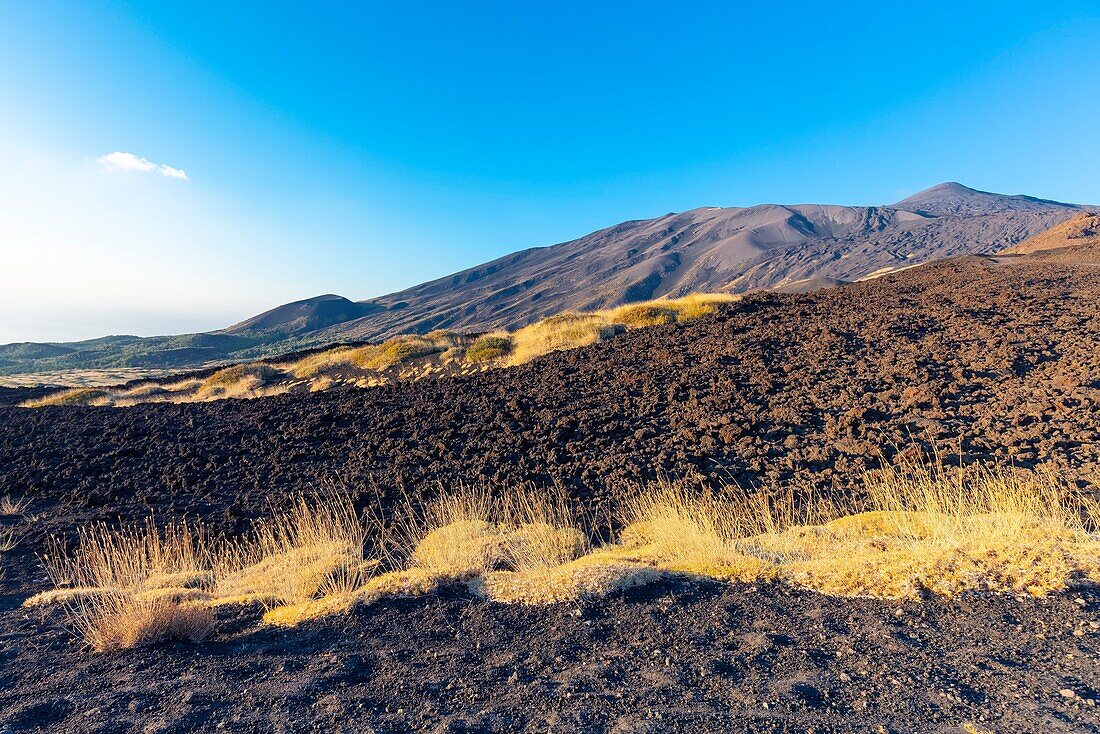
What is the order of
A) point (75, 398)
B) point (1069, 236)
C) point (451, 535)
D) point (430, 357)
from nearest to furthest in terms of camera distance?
point (451, 535)
point (430, 357)
point (75, 398)
point (1069, 236)

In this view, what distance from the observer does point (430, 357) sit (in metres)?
18.4

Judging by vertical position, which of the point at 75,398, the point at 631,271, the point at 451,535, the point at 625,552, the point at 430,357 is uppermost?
the point at 631,271

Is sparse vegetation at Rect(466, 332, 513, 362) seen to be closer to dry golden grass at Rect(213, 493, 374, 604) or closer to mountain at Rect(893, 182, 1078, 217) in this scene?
dry golden grass at Rect(213, 493, 374, 604)

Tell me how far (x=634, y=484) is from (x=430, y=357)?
41.9 ft

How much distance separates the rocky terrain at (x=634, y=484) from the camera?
280 cm

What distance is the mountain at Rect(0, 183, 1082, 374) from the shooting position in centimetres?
9088

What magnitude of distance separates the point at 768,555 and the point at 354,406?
9.96 m

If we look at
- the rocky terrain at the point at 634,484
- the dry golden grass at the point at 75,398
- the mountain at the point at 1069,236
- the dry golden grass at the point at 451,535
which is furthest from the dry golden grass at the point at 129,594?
the mountain at the point at 1069,236

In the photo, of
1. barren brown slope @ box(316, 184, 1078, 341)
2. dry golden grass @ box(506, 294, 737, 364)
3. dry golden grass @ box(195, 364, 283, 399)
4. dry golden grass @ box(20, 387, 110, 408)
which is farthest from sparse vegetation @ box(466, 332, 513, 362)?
barren brown slope @ box(316, 184, 1078, 341)

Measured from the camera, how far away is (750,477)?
698 cm

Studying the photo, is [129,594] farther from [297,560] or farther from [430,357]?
[430,357]

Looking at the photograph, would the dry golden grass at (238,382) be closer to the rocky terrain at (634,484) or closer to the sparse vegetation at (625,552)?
the rocky terrain at (634,484)

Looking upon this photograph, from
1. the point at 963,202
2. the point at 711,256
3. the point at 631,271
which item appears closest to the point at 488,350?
the point at 631,271

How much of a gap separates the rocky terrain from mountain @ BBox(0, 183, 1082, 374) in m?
67.3
